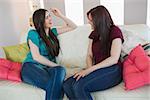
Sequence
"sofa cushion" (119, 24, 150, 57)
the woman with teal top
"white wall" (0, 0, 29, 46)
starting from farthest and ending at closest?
"white wall" (0, 0, 29, 46) < "sofa cushion" (119, 24, 150, 57) < the woman with teal top

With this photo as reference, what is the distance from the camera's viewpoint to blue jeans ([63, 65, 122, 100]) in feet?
4.67

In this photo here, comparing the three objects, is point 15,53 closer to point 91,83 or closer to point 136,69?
point 91,83

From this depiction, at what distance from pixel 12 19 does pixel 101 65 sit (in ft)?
4.65

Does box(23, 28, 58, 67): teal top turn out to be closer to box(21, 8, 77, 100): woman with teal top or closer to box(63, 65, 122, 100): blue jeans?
box(21, 8, 77, 100): woman with teal top

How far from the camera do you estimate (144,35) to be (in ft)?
6.21

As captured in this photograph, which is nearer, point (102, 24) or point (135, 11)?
point (102, 24)

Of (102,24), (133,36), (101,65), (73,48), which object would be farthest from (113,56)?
(73,48)

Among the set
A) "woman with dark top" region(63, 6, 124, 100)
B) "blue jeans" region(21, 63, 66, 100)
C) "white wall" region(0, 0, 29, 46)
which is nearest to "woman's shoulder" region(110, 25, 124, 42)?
"woman with dark top" region(63, 6, 124, 100)

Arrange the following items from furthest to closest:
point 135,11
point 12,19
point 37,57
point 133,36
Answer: point 12,19 → point 135,11 → point 133,36 → point 37,57

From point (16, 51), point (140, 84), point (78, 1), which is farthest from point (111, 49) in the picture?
point (78, 1)

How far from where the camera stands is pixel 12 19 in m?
2.59

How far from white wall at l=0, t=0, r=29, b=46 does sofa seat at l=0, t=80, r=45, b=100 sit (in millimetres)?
914

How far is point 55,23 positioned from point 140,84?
4.22 ft

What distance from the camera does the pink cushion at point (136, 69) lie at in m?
1.40
